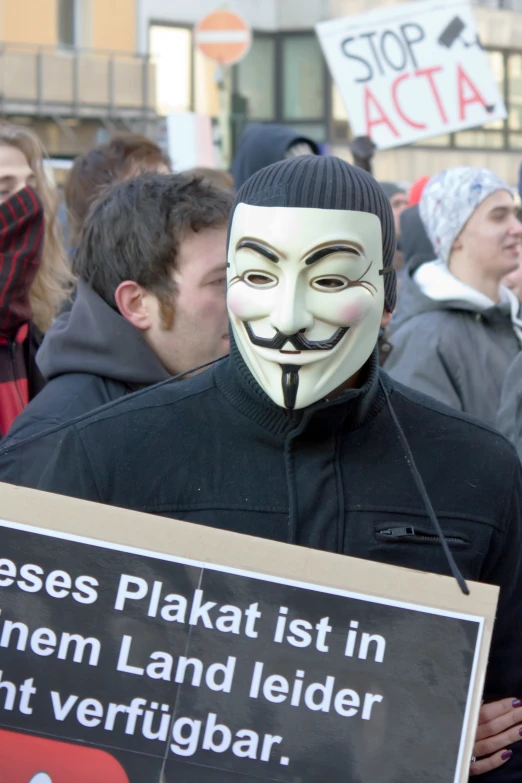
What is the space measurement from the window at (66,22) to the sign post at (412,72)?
1590cm

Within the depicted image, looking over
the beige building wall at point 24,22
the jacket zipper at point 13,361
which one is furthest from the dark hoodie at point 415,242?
the beige building wall at point 24,22

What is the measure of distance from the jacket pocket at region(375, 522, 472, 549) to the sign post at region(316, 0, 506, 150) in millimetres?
4865

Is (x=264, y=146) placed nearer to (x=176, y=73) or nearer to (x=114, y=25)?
(x=114, y=25)

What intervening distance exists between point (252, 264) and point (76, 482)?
0.45 metres

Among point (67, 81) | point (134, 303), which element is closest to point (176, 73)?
point (67, 81)

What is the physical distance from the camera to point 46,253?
4.08m

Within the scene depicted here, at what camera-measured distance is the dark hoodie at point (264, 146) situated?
530cm

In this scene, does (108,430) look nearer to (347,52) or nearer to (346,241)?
(346,241)

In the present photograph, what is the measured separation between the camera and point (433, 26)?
21.9 feet

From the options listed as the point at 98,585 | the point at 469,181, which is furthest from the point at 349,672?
the point at 469,181

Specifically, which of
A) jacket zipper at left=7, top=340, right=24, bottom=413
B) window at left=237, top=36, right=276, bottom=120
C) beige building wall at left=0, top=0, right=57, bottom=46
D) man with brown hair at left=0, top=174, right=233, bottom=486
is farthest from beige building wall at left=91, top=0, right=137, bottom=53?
man with brown hair at left=0, top=174, right=233, bottom=486

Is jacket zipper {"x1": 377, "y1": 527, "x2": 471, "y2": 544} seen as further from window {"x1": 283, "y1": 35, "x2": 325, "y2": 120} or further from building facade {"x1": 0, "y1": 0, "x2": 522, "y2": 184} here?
window {"x1": 283, "y1": 35, "x2": 325, "y2": 120}

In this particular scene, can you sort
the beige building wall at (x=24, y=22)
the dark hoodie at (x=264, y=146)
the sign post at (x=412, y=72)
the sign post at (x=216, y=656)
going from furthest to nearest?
the beige building wall at (x=24, y=22)
the sign post at (x=412, y=72)
the dark hoodie at (x=264, y=146)
the sign post at (x=216, y=656)

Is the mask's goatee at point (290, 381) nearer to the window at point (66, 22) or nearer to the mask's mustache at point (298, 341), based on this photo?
the mask's mustache at point (298, 341)
